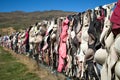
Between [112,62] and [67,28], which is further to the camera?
[67,28]

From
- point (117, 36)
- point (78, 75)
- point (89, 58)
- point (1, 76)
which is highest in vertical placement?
point (117, 36)

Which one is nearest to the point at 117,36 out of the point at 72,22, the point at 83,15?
the point at 83,15

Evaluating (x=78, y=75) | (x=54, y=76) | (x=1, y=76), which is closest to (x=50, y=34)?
(x=54, y=76)

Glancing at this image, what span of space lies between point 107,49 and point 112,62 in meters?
0.40

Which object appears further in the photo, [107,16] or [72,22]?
[72,22]

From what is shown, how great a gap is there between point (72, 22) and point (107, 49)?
3.18m

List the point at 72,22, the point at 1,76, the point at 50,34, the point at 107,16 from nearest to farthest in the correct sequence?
the point at 107,16, the point at 72,22, the point at 50,34, the point at 1,76

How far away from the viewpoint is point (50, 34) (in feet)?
37.0

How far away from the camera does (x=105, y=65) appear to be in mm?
5434

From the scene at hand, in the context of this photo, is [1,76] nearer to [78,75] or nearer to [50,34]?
[50,34]

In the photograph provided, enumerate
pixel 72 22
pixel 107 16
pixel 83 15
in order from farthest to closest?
pixel 72 22 → pixel 83 15 → pixel 107 16

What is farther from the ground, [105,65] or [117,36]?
[117,36]

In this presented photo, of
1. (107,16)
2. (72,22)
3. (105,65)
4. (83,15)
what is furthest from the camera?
(72,22)

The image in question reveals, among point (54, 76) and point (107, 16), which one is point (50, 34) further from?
point (107, 16)
